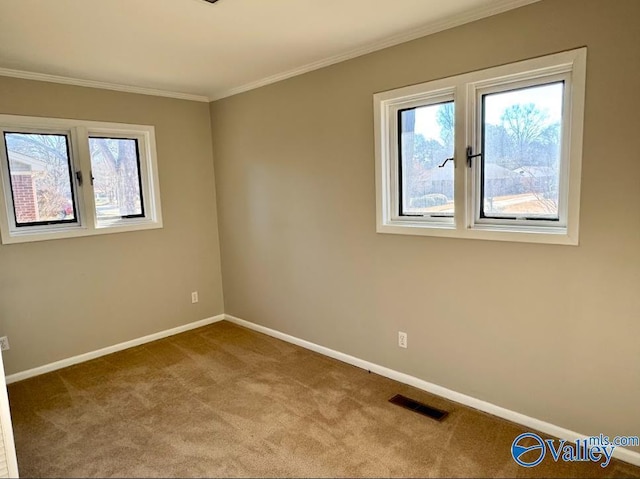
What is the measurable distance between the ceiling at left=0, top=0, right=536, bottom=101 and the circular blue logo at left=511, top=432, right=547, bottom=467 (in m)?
2.38

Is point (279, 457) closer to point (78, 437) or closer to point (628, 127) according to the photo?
point (78, 437)

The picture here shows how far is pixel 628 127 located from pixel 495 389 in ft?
5.31

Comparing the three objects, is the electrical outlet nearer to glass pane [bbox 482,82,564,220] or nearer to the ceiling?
glass pane [bbox 482,82,564,220]

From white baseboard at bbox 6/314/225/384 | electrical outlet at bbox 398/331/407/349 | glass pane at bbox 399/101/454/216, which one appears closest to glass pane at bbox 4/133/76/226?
white baseboard at bbox 6/314/225/384

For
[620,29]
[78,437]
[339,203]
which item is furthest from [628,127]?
[78,437]

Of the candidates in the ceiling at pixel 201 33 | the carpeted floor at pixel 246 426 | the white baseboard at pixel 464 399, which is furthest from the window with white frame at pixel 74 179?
the white baseboard at pixel 464 399

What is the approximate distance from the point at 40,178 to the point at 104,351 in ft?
5.20

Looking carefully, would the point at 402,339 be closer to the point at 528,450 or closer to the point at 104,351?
the point at 528,450

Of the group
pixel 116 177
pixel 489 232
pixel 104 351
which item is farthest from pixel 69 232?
pixel 489 232

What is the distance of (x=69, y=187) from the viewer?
11.2 ft

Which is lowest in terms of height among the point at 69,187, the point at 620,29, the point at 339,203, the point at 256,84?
the point at 339,203

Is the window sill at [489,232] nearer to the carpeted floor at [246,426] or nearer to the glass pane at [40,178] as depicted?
the carpeted floor at [246,426]

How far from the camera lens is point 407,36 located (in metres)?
2.58

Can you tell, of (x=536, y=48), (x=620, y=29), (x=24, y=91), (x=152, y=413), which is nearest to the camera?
(x=620, y=29)
